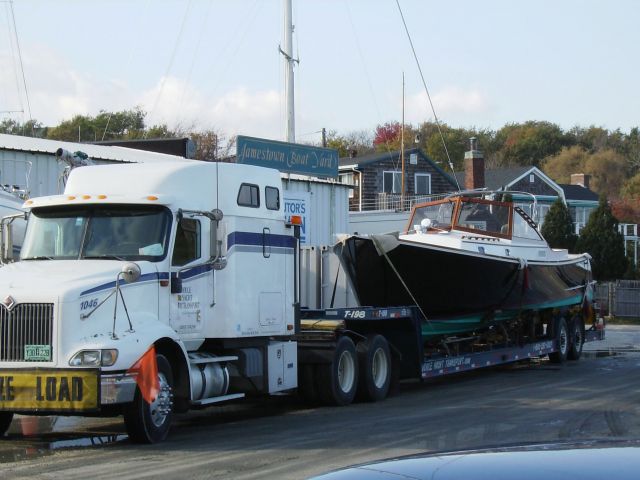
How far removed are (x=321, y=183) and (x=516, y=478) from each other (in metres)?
26.3

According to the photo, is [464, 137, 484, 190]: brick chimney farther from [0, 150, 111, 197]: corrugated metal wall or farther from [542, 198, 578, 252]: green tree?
[0, 150, 111, 197]: corrugated metal wall

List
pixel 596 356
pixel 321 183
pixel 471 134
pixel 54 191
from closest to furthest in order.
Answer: pixel 54 191 < pixel 596 356 < pixel 321 183 < pixel 471 134

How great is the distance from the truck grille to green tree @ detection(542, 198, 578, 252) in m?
42.2

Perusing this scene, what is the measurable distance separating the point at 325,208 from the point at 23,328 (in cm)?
1937

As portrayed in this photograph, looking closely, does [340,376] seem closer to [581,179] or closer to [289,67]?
[289,67]

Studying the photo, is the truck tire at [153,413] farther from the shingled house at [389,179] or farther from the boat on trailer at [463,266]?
the shingled house at [389,179]

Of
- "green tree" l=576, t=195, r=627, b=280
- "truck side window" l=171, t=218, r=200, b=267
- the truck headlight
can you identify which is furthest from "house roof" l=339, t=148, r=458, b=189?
the truck headlight

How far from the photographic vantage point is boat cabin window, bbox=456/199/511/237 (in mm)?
19516

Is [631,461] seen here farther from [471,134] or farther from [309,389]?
[471,134]

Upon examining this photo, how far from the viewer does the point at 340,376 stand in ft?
48.5

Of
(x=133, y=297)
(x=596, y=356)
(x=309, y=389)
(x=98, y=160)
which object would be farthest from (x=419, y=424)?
(x=596, y=356)

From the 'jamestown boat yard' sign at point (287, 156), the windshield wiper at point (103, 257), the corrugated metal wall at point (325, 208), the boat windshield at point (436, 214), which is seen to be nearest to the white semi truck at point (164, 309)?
the windshield wiper at point (103, 257)

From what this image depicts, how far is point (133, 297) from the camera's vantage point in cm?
1110

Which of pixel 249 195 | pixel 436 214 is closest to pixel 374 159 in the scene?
pixel 436 214
